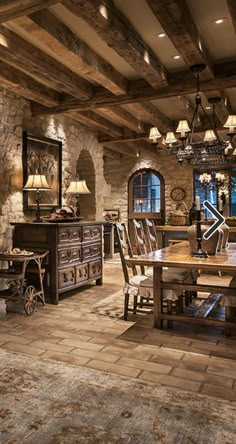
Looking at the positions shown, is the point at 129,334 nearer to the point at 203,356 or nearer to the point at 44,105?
the point at 203,356

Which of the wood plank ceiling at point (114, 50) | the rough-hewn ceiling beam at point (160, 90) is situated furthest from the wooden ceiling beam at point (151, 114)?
the rough-hewn ceiling beam at point (160, 90)

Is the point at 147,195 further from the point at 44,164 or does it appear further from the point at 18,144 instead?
the point at 18,144

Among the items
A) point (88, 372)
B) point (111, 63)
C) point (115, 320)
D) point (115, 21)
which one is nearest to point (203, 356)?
point (88, 372)

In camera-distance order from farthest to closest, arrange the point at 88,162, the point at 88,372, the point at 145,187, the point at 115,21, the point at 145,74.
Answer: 1. the point at 145,187
2. the point at 88,162
3. the point at 145,74
4. the point at 115,21
5. the point at 88,372

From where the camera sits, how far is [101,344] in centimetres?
295

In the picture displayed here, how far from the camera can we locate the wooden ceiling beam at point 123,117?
5.69 metres

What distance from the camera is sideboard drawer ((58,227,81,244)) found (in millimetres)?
4410

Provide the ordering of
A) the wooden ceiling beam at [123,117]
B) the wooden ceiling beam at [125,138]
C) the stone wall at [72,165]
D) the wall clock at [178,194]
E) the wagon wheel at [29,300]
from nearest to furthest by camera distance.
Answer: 1. the wagon wheel at [29,300]
2. the stone wall at [72,165]
3. the wooden ceiling beam at [123,117]
4. the wooden ceiling beam at [125,138]
5. the wall clock at [178,194]

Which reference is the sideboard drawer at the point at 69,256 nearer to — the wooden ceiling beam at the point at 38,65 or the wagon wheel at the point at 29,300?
the wagon wheel at the point at 29,300

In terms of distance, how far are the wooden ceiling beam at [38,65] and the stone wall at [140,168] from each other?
4827 mm

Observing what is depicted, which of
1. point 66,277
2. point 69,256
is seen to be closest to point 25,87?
point 69,256

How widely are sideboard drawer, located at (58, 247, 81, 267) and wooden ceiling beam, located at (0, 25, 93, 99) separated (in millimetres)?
2053

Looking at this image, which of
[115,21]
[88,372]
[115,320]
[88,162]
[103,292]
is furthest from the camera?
[88,162]

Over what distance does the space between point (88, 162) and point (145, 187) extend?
9.21ft
